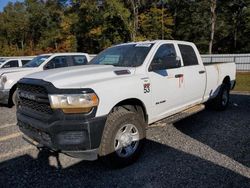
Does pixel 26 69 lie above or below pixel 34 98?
below

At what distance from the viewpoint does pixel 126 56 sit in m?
5.38

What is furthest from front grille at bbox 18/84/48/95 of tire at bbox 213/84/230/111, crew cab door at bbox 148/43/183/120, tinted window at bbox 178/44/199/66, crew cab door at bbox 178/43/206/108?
tire at bbox 213/84/230/111

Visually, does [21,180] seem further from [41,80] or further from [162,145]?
[162,145]

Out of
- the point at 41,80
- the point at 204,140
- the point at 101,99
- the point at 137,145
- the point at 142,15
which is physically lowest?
the point at 204,140

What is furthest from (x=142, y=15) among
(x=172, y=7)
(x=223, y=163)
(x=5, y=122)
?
(x=223, y=163)

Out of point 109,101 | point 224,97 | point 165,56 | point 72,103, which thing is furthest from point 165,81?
point 224,97

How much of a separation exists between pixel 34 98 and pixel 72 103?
703 mm

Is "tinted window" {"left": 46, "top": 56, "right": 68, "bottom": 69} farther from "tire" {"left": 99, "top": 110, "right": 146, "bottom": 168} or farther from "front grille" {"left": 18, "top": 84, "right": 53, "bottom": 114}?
"tire" {"left": 99, "top": 110, "right": 146, "bottom": 168}

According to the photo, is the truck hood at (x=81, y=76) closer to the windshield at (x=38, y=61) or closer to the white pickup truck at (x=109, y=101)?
the white pickup truck at (x=109, y=101)

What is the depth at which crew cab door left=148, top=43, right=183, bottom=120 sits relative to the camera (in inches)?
196

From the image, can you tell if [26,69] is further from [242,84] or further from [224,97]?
[242,84]

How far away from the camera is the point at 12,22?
5916 centimetres

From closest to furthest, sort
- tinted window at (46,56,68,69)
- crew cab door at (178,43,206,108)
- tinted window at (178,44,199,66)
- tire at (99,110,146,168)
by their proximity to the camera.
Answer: tire at (99,110,146,168) → crew cab door at (178,43,206,108) → tinted window at (178,44,199,66) → tinted window at (46,56,68,69)

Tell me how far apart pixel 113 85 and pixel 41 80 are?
3.35ft
